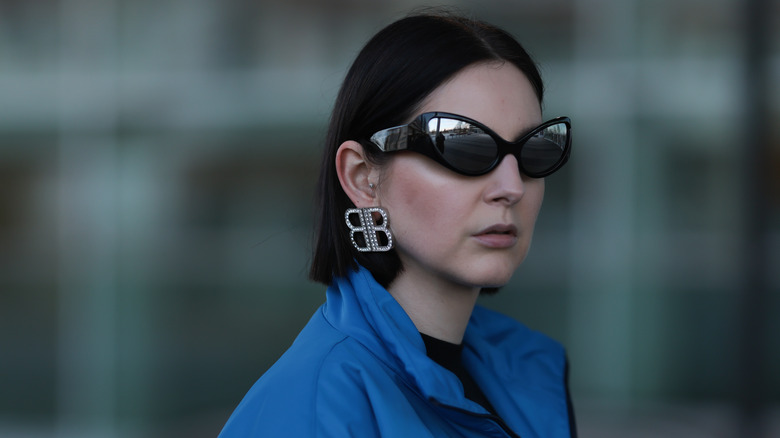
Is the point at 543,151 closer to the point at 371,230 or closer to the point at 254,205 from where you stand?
the point at 371,230

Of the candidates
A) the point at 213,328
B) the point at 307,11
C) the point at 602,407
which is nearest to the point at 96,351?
the point at 213,328

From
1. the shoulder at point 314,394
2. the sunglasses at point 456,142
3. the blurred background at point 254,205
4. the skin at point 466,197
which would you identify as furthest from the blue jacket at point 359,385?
the blurred background at point 254,205

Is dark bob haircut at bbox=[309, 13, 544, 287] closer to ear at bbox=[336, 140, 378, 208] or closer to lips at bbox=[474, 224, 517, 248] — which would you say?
ear at bbox=[336, 140, 378, 208]

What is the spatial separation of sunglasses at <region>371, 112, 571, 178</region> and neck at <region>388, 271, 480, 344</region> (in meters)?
0.27

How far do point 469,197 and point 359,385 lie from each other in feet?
1.39

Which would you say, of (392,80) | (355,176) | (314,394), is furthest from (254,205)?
(314,394)

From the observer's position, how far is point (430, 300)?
1.65 metres

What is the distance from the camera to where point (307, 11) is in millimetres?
4980

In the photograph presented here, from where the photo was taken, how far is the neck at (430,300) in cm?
164

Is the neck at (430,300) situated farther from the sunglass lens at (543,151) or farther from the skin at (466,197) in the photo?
the sunglass lens at (543,151)

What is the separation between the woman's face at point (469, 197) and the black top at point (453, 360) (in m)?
0.17

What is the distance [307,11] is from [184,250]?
170 cm

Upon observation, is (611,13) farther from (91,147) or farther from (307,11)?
(91,147)

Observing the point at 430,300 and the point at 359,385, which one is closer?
the point at 359,385
